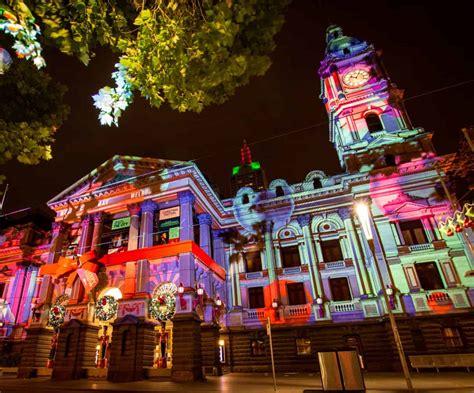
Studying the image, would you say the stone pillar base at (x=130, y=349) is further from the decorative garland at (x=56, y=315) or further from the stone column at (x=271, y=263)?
the stone column at (x=271, y=263)

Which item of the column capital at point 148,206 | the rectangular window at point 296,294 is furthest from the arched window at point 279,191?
the column capital at point 148,206

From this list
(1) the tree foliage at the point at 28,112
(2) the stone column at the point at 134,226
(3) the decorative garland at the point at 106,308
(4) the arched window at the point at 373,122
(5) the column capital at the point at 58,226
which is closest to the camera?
(1) the tree foliage at the point at 28,112

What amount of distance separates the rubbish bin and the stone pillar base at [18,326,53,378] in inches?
803

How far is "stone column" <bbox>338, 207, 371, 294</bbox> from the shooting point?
20.9 meters

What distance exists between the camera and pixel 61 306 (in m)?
21.3

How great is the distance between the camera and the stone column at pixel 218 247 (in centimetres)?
2492

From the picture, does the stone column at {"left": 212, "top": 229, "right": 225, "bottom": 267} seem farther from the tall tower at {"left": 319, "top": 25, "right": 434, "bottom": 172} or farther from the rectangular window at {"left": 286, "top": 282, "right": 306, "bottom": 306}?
the tall tower at {"left": 319, "top": 25, "right": 434, "bottom": 172}

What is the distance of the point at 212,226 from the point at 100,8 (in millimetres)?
21488

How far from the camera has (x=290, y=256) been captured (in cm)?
2427

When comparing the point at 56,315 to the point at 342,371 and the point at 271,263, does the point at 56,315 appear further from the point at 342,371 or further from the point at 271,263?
the point at 342,371

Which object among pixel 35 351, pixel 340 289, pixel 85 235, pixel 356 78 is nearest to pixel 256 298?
A: pixel 340 289

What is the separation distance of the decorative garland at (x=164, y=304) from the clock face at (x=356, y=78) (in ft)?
80.7

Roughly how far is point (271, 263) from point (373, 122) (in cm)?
1558

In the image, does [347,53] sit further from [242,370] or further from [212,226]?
[242,370]
